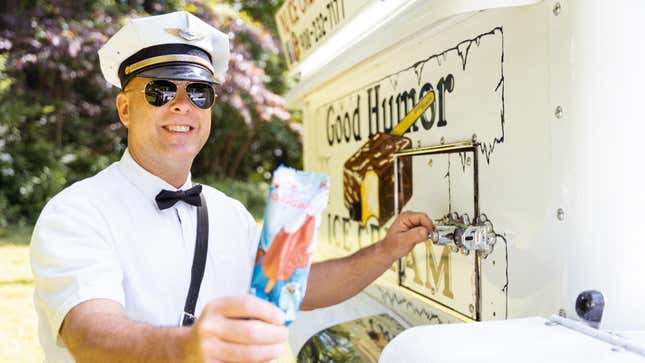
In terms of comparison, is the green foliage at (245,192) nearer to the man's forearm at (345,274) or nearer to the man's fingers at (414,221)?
the man's forearm at (345,274)

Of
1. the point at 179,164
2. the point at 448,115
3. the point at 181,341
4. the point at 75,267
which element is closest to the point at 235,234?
the point at 179,164

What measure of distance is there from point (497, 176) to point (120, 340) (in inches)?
37.3

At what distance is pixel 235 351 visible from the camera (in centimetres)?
96

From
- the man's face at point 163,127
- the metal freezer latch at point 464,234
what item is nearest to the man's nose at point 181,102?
the man's face at point 163,127

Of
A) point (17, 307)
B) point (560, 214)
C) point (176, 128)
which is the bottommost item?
point (17, 307)

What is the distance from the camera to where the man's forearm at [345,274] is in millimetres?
2008

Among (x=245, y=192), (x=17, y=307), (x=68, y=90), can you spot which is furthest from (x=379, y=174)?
(x=245, y=192)

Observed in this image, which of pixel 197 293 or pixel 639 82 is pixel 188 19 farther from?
pixel 639 82

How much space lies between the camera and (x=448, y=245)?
69.2 inches

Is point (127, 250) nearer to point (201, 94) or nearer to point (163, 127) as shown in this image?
point (163, 127)

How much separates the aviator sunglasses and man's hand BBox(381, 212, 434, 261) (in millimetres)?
684

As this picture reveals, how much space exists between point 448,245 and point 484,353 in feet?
→ 2.23

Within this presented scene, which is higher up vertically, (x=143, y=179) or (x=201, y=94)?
(x=201, y=94)

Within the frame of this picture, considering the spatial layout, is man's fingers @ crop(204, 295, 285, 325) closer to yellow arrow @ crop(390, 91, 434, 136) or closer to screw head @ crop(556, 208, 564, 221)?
screw head @ crop(556, 208, 564, 221)
